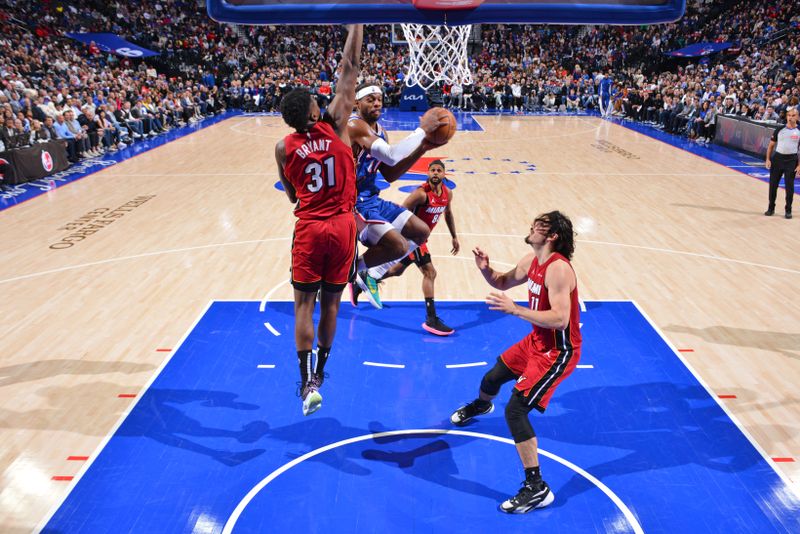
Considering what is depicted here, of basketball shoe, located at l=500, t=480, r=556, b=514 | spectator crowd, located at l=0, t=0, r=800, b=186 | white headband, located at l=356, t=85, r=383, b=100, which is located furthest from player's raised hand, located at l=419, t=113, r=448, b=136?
spectator crowd, located at l=0, t=0, r=800, b=186

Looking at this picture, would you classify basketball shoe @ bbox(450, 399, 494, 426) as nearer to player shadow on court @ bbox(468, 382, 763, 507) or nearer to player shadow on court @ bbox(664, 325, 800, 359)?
player shadow on court @ bbox(468, 382, 763, 507)

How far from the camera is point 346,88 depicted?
12.5 feet

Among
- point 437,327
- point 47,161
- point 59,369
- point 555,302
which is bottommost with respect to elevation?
point 59,369

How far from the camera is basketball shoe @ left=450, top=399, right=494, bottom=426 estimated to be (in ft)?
15.1

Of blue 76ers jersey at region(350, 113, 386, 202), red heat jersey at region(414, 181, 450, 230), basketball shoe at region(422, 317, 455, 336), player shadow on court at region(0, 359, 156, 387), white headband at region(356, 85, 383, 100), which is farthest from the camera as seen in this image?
red heat jersey at region(414, 181, 450, 230)

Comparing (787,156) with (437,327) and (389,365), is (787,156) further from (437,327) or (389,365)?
(389,365)

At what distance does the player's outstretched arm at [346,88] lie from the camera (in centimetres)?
381

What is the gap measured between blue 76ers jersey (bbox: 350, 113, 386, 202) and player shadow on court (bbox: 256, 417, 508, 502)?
176 centimetres

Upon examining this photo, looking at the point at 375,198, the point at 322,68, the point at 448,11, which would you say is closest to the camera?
the point at 448,11

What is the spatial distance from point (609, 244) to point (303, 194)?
6249mm

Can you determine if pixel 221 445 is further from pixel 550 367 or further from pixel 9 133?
pixel 9 133

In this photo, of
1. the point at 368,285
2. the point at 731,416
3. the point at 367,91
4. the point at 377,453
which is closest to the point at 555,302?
the point at 377,453

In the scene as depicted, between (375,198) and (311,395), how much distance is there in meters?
1.87

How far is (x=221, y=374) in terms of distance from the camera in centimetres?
545
